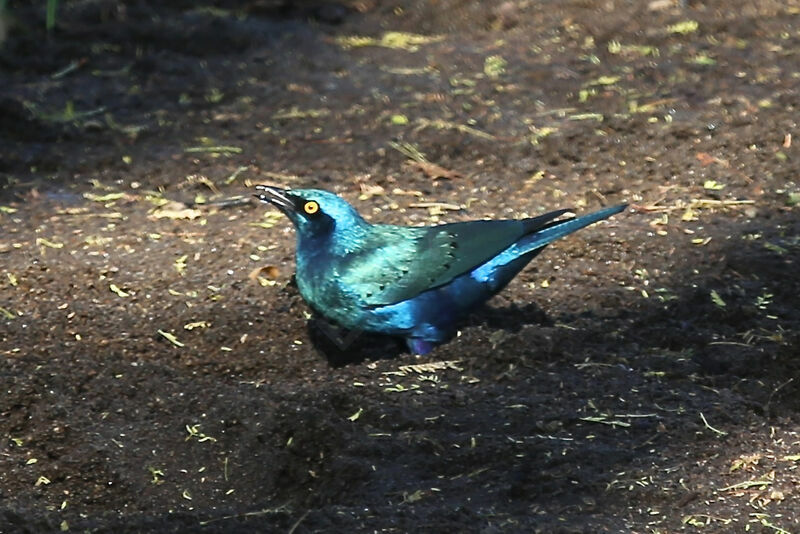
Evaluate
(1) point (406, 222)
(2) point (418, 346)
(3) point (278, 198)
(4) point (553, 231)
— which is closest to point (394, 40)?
(1) point (406, 222)

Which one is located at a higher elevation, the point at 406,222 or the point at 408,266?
the point at 408,266

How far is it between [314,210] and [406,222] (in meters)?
0.90

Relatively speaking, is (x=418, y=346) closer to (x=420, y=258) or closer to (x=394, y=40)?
(x=420, y=258)

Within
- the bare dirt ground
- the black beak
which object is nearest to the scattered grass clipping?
the bare dirt ground

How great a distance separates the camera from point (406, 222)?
16.2 ft

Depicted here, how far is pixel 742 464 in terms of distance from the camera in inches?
133

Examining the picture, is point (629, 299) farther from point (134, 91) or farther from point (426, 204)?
point (134, 91)

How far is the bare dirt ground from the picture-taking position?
3.34m

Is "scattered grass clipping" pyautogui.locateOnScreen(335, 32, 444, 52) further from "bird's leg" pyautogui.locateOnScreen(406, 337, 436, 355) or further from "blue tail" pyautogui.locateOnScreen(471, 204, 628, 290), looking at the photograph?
"bird's leg" pyautogui.locateOnScreen(406, 337, 436, 355)

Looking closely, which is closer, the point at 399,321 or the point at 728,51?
the point at 399,321

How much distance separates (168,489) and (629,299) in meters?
1.72

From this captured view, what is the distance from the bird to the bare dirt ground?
4.9 inches

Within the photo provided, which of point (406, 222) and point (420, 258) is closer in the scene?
point (420, 258)

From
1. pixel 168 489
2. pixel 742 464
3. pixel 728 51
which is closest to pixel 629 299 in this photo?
pixel 742 464
